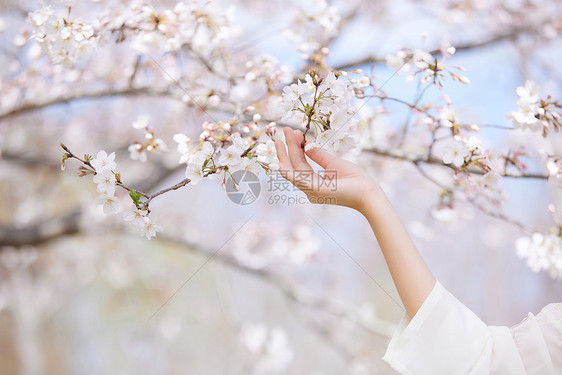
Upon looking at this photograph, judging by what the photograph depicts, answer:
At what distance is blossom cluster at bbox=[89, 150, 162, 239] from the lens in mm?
739

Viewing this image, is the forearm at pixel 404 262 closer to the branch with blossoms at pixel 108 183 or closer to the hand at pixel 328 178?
the hand at pixel 328 178

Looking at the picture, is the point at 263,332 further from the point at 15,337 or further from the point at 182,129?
the point at 15,337

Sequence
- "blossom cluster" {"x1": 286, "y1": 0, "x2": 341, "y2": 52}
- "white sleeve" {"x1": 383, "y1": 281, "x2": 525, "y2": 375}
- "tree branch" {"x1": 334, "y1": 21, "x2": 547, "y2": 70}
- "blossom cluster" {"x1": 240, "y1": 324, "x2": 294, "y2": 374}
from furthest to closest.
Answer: "blossom cluster" {"x1": 240, "y1": 324, "x2": 294, "y2": 374}
"tree branch" {"x1": 334, "y1": 21, "x2": 547, "y2": 70}
"blossom cluster" {"x1": 286, "y1": 0, "x2": 341, "y2": 52}
"white sleeve" {"x1": 383, "y1": 281, "x2": 525, "y2": 375}

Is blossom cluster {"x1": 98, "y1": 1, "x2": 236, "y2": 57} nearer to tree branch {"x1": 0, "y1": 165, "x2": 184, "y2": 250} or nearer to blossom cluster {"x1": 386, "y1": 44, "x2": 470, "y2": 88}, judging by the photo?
blossom cluster {"x1": 386, "y1": 44, "x2": 470, "y2": 88}

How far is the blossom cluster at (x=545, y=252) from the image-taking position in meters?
1.10

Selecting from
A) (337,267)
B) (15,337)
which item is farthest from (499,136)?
(15,337)

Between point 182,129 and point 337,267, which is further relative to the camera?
point 337,267

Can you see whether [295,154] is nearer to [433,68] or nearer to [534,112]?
[433,68]

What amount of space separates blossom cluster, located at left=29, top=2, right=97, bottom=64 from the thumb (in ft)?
1.93

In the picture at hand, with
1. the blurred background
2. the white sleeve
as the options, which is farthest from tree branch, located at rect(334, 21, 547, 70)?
the white sleeve

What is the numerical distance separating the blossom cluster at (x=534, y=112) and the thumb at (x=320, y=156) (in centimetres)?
45

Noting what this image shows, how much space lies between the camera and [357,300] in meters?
6.62

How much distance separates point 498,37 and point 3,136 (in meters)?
2.72

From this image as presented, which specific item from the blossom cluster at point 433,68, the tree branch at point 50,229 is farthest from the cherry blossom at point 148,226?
the tree branch at point 50,229
